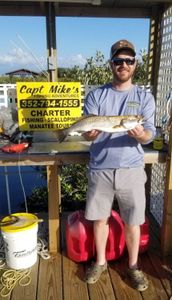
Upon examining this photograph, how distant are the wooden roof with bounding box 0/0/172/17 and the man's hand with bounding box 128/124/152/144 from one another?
167cm

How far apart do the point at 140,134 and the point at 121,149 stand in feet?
0.77

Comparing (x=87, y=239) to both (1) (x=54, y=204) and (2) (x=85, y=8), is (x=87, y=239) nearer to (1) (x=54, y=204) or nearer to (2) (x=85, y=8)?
(1) (x=54, y=204)

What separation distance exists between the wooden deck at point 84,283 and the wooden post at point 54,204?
13cm

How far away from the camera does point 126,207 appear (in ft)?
8.00

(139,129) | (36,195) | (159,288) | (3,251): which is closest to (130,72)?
(139,129)

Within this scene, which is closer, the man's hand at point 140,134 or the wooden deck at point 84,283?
the man's hand at point 140,134

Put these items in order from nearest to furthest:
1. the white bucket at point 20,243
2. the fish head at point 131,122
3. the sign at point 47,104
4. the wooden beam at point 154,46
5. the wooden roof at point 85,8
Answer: the fish head at point 131,122
the white bucket at point 20,243
the sign at point 47,104
the wooden roof at point 85,8
the wooden beam at point 154,46

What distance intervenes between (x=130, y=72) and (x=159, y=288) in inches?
70.4

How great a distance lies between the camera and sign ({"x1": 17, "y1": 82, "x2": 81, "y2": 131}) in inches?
119

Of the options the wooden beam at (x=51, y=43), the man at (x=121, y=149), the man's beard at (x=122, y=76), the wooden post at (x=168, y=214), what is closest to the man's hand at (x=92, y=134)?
the man at (x=121, y=149)

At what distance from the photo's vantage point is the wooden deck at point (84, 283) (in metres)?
2.43

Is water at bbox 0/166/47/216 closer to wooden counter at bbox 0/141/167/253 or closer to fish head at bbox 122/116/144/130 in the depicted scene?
wooden counter at bbox 0/141/167/253

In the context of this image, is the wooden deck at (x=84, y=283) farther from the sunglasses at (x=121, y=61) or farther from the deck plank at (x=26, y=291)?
the sunglasses at (x=121, y=61)

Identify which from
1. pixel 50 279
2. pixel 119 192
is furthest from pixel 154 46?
pixel 50 279
